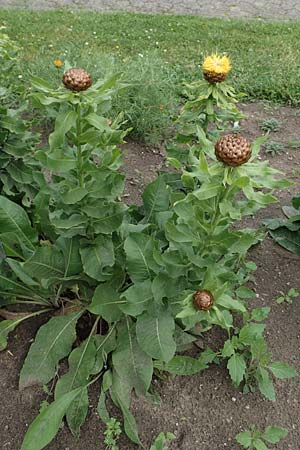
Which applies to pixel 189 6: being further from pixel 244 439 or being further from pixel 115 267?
→ pixel 244 439

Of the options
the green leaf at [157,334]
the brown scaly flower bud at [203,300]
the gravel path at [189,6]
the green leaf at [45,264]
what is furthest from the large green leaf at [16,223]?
the gravel path at [189,6]

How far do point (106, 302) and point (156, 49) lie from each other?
4.25m

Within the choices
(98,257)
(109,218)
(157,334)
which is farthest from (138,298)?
(109,218)

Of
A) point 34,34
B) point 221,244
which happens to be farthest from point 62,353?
point 34,34

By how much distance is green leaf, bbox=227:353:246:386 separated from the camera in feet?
9.00

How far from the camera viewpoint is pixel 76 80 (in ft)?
6.81

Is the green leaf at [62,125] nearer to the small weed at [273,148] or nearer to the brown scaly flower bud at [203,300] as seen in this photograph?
the brown scaly flower bud at [203,300]

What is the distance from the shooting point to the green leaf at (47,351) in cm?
272

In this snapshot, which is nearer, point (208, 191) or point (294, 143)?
point (208, 191)

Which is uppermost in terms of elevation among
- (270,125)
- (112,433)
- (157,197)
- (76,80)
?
(76,80)

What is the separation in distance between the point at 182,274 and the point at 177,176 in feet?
3.00

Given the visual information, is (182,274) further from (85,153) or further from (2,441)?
(2,441)

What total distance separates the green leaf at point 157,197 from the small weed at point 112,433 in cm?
106

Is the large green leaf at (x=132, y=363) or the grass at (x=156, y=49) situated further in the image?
the grass at (x=156, y=49)
